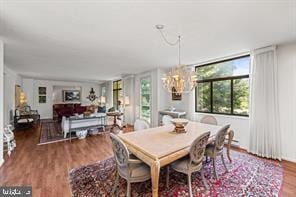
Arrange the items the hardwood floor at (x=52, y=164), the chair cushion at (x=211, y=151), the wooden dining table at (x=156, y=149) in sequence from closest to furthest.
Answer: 1. the wooden dining table at (x=156, y=149)
2. the hardwood floor at (x=52, y=164)
3. the chair cushion at (x=211, y=151)

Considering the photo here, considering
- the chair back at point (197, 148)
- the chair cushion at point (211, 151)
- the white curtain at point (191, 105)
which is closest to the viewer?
the chair back at point (197, 148)

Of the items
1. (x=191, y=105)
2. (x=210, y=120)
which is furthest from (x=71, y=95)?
(x=210, y=120)

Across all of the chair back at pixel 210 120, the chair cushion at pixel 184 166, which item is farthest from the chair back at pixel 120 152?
the chair back at pixel 210 120

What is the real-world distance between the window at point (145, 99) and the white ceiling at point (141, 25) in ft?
10.6

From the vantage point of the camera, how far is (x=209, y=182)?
2.46m

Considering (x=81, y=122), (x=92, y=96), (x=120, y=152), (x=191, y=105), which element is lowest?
(x=81, y=122)

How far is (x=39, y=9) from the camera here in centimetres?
198

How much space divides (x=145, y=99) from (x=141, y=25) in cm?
482

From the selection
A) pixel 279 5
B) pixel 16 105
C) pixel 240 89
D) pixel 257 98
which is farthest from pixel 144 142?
pixel 16 105

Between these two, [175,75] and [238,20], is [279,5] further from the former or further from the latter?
[175,75]

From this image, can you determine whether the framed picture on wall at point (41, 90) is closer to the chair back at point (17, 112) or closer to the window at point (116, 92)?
the chair back at point (17, 112)

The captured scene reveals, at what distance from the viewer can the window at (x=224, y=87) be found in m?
4.12

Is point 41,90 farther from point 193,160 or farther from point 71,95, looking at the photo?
point 193,160

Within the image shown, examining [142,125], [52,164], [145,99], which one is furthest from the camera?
[145,99]
